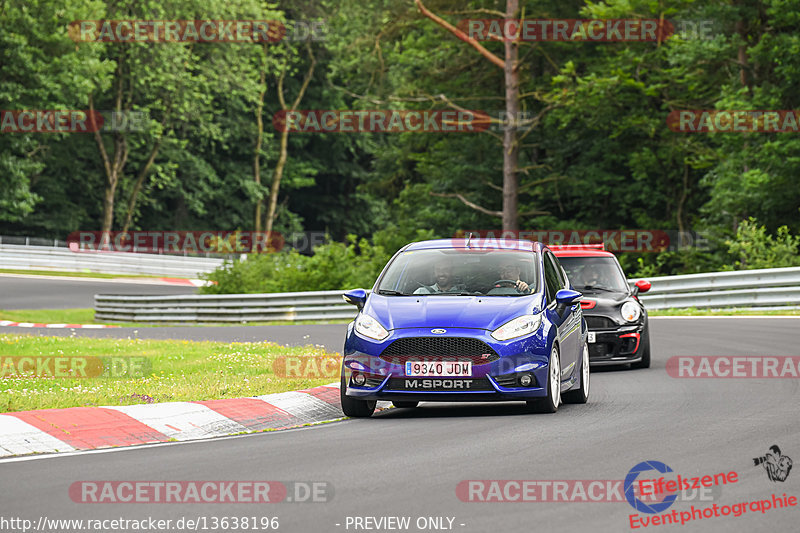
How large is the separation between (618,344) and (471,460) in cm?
777

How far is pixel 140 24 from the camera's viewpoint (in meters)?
57.7

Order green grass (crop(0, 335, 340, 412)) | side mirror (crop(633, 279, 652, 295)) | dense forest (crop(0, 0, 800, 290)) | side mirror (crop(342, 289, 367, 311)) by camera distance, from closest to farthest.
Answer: green grass (crop(0, 335, 340, 412)) → side mirror (crop(342, 289, 367, 311)) → side mirror (crop(633, 279, 652, 295)) → dense forest (crop(0, 0, 800, 290))

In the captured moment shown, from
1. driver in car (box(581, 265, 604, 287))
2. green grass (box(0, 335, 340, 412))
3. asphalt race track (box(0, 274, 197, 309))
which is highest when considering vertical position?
driver in car (box(581, 265, 604, 287))

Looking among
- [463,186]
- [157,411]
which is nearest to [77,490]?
[157,411]

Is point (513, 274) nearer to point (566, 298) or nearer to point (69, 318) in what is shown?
point (566, 298)

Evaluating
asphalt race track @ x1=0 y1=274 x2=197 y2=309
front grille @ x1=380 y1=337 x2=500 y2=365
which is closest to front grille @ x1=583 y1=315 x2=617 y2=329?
front grille @ x1=380 y1=337 x2=500 y2=365

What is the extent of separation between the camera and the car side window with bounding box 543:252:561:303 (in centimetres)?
1196

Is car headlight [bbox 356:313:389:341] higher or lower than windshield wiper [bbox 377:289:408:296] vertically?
lower

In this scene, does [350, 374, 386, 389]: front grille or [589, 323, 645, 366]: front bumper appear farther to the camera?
[589, 323, 645, 366]: front bumper

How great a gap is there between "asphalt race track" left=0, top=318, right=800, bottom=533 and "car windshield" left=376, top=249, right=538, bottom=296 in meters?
1.17

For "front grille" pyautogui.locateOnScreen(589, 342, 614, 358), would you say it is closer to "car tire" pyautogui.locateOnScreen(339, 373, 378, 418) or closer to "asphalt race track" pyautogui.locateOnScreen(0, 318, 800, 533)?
"asphalt race track" pyautogui.locateOnScreen(0, 318, 800, 533)

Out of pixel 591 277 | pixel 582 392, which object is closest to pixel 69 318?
pixel 591 277

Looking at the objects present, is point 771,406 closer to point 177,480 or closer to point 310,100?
point 177,480

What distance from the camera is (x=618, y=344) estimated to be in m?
15.7
